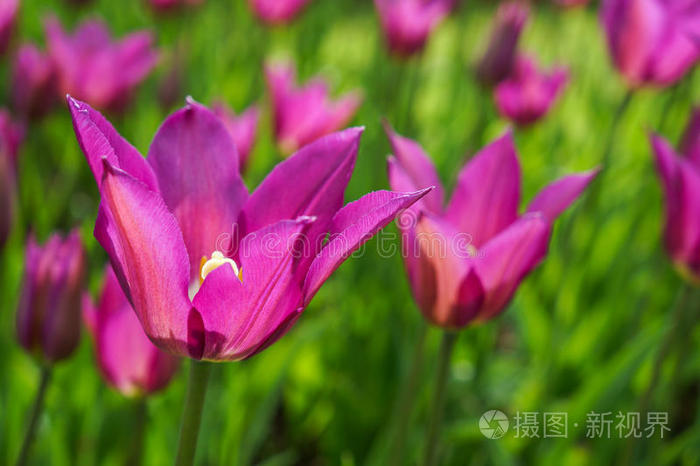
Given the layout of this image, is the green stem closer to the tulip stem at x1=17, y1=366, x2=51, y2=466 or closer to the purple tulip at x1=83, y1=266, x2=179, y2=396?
the purple tulip at x1=83, y1=266, x2=179, y2=396

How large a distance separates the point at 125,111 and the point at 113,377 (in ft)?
3.57

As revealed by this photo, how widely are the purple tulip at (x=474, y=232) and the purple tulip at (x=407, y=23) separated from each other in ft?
4.96

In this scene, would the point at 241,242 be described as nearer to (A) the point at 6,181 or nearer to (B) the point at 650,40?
(A) the point at 6,181

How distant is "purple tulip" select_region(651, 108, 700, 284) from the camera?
3.39 ft

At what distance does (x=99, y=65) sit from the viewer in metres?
1.88

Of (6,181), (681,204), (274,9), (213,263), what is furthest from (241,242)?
A: (274,9)

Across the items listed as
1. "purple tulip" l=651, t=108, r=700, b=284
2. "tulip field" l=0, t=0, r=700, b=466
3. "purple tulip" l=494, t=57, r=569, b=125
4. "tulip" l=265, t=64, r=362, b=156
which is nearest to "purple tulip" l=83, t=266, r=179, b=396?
"tulip field" l=0, t=0, r=700, b=466

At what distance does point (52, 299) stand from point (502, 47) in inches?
46.6

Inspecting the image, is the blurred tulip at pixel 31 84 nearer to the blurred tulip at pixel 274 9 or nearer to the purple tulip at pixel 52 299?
the purple tulip at pixel 52 299

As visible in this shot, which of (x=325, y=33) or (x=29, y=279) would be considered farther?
(x=325, y=33)

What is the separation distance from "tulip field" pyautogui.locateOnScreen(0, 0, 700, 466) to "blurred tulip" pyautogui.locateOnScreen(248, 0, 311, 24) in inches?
0.4

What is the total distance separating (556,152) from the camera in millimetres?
2562

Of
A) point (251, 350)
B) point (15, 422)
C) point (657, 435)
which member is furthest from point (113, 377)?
point (657, 435)

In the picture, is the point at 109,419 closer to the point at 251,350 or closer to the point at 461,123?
the point at 251,350
